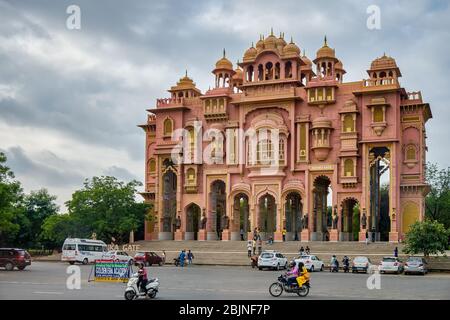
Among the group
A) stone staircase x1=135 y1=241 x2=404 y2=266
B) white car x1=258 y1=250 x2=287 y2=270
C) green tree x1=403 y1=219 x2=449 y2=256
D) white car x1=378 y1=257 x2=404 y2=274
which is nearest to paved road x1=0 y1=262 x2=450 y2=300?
white car x1=378 y1=257 x2=404 y2=274

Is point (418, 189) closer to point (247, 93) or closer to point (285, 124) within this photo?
point (285, 124)

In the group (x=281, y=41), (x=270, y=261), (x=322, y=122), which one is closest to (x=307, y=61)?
(x=281, y=41)

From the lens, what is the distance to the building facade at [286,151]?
173 ft

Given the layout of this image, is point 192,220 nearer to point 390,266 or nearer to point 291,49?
point 291,49

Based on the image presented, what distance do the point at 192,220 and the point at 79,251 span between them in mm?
18093

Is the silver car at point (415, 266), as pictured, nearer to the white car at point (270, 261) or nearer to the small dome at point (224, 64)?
the white car at point (270, 261)

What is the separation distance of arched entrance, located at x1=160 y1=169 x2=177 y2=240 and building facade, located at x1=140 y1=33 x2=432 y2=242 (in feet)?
0.33

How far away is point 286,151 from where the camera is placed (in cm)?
5625

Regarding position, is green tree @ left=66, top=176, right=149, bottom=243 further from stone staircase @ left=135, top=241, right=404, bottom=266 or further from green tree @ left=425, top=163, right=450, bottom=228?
green tree @ left=425, top=163, right=450, bottom=228

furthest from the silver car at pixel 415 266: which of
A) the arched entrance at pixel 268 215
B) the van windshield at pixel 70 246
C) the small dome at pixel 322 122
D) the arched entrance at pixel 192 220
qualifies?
the arched entrance at pixel 192 220

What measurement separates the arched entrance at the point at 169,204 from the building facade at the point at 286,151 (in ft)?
0.33

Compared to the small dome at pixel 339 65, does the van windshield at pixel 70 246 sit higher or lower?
lower

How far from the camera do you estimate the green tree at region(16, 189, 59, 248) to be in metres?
65.3

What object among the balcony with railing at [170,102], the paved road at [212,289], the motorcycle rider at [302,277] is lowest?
the paved road at [212,289]
